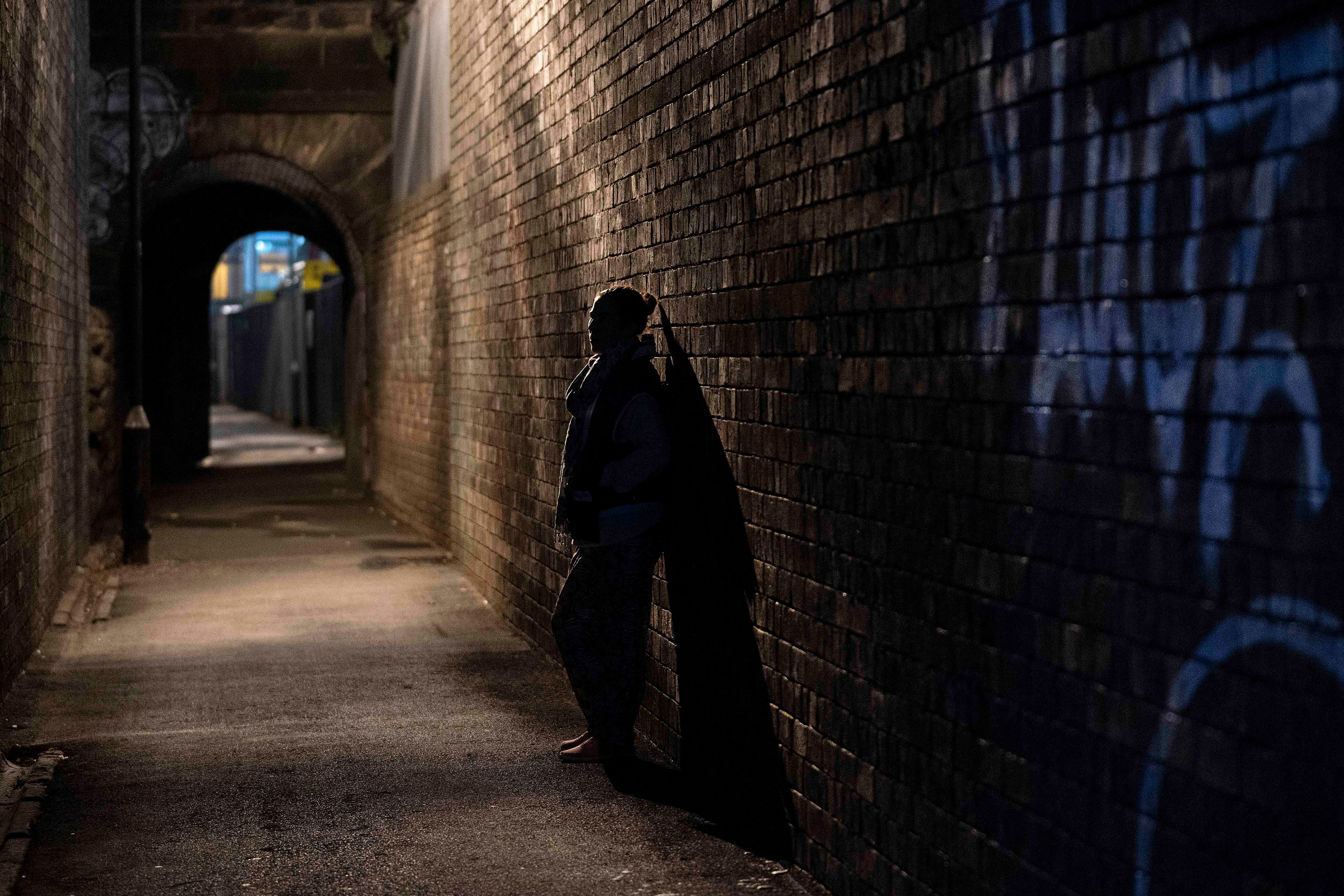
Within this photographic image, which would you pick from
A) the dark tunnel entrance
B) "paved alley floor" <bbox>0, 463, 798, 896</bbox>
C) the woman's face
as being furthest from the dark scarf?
the dark tunnel entrance

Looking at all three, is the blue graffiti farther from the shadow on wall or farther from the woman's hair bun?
the woman's hair bun

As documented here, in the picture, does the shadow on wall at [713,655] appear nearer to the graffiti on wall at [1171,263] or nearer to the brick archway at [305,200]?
the graffiti on wall at [1171,263]

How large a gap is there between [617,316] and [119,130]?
1301cm

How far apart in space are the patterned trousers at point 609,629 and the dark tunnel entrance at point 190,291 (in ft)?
48.0

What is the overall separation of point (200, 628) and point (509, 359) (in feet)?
9.02

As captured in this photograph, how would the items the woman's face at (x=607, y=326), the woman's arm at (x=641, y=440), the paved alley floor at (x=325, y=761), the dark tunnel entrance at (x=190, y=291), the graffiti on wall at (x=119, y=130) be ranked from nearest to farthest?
the paved alley floor at (x=325, y=761) → the woman's arm at (x=641, y=440) → the woman's face at (x=607, y=326) → the graffiti on wall at (x=119, y=130) → the dark tunnel entrance at (x=190, y=291)

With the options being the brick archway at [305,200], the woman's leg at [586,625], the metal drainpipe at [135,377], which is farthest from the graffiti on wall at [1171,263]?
the brick archway at [305,200]

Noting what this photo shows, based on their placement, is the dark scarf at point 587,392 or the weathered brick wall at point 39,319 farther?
the weathered brick wall at point 39,319

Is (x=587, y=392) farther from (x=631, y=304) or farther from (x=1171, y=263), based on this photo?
(x=1171, y=263)

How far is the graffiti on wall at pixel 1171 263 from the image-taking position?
111 inches

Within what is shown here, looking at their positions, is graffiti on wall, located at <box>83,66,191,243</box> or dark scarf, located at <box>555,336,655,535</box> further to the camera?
graffiti on wall, located at <box>83,66,191,243</box>

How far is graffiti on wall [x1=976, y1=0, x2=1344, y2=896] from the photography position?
2814 mm

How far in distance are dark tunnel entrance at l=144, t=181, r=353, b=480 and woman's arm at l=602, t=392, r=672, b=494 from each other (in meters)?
14.9

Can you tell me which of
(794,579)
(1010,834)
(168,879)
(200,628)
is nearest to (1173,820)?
(1010,834)
